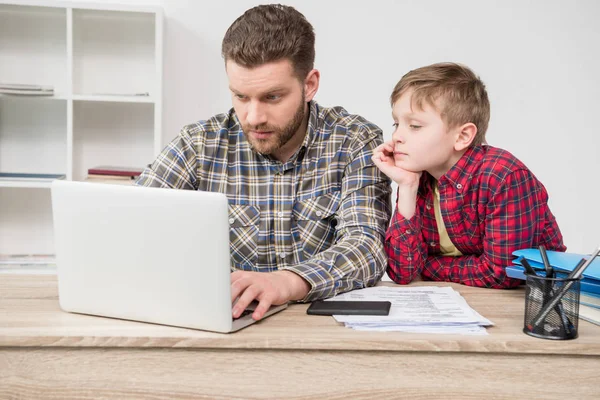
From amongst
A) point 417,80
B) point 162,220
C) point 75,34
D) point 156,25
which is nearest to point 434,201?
point 417,80

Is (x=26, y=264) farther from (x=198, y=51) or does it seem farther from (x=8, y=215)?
(x=198, y=51)

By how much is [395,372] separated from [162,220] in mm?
461

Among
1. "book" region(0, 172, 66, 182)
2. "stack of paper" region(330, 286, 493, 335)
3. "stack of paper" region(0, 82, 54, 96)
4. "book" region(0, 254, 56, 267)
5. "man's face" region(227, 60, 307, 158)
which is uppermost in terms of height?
"stack of paper" region(0, 82, 54, 96)

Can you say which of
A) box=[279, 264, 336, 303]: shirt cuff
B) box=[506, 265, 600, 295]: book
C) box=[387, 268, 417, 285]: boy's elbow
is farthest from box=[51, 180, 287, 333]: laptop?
box=[506, 265, 600, 295]: book

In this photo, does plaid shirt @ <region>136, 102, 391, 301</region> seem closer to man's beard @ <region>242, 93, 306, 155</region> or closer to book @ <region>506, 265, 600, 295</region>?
man's beard @ <region>242, 93, 306, 155</region>

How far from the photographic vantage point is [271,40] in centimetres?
164

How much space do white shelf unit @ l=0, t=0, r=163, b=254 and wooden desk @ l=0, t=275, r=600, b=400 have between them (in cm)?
212

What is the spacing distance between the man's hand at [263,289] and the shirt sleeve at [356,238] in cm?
4

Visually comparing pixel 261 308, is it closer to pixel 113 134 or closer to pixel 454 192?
pixel 454 192

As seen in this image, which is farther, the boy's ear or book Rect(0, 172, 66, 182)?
book Rect(0, 172, 66, 182)

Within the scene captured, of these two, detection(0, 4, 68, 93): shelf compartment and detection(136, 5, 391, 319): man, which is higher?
detection(0, 4, 68, 93): shelf compartment

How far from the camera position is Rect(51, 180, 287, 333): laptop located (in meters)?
1.08

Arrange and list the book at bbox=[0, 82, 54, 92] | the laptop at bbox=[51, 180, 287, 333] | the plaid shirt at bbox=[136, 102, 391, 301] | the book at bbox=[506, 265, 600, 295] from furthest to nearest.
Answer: the book at bbox=[0, 82, 54, 92] < the plaid shirt at bbox=[136, 102, 391, 301] < the book at bbox=[506, 265, 600, 295] < the laptop at bbox=[51, 180, 287, 333]

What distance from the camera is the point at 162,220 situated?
3.58 ft
